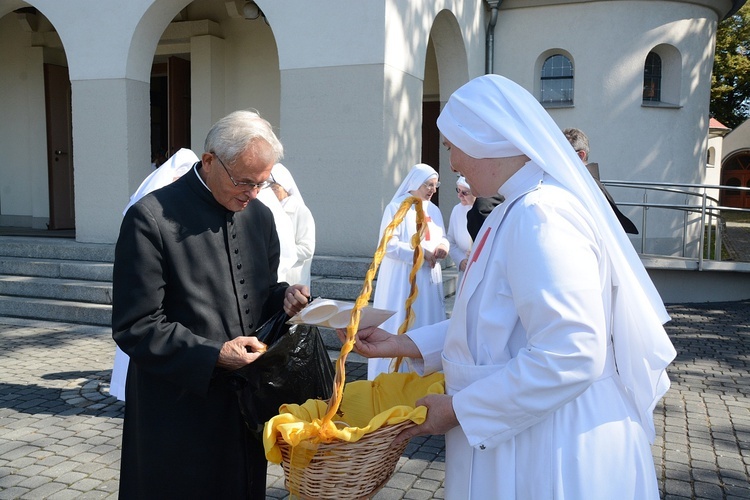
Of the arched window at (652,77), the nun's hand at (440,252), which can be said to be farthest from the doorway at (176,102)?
the arched window at (652,77)

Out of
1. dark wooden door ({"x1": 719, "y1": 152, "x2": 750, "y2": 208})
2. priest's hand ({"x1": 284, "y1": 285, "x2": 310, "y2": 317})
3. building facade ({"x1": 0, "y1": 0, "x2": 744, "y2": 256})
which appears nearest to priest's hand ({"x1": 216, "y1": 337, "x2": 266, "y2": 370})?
priest's hand ({"x1": 284, "y1": 285, "x2": 310, "y2": 317})

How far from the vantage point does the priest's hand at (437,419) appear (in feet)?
6.76

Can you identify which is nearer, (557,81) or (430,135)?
(557,81)

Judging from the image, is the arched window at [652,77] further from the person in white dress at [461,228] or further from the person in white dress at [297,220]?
the person in white dress at [297,220]

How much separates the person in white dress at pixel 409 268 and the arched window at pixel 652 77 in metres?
9.30

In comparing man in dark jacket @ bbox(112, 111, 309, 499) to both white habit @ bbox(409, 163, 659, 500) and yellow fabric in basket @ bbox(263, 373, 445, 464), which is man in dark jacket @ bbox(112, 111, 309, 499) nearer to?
yellow fabric in basket @ bbox(263, 373, 445, 464)

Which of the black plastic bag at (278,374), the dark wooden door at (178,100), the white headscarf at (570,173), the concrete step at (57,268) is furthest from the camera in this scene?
the dark wooden door at (178,100)

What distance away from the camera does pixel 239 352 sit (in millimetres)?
2316

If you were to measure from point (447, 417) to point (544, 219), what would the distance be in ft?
2.24

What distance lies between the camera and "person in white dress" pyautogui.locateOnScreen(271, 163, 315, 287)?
19.4ft

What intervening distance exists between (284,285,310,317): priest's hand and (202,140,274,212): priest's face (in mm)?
404

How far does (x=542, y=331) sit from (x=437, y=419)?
0.48 meters

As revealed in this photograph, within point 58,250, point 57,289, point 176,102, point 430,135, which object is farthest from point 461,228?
point 176,102

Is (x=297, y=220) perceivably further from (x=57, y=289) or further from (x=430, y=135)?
(x=430, y=135)
